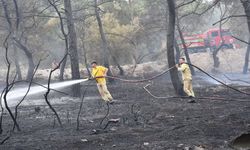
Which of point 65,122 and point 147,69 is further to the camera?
point 147,69

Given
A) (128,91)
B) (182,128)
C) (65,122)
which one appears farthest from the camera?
(128,91)

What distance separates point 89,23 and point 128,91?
462 inches

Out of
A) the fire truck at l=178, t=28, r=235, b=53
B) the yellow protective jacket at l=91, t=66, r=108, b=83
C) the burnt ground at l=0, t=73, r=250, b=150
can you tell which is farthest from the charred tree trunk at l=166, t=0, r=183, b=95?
the fire truck at l=178, t=28, r=235, b=53

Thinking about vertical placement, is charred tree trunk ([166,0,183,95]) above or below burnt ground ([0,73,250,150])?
above

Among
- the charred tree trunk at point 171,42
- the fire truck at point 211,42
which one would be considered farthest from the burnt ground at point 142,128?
the fire truck at point 211,42

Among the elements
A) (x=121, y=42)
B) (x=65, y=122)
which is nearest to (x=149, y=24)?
(x=121, y=42)

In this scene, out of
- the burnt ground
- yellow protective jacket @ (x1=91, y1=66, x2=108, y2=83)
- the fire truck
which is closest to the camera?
the burnt ground

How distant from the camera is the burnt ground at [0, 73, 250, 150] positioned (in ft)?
27.9

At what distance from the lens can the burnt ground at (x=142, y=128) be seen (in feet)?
27.9

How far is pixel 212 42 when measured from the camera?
145 feet

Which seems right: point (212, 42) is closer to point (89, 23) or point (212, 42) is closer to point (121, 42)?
point (121, 42)

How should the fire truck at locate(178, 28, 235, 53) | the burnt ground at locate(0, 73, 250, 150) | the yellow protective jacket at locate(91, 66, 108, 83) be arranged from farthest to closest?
the fire truck at locate(178, 28, 235, 53)
the yellow protective jacket at locate(91, 66, 108, 83)
the burnt ground at locate(0, 73, 250, 150)

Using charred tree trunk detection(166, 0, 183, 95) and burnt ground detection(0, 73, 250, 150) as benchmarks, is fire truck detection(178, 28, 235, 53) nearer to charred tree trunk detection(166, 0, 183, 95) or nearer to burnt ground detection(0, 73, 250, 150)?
charred tree trunk detection(166, 0, 183, 95)

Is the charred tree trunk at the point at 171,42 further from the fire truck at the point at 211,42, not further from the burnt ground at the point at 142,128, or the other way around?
the fire truck at the point at 211,42
